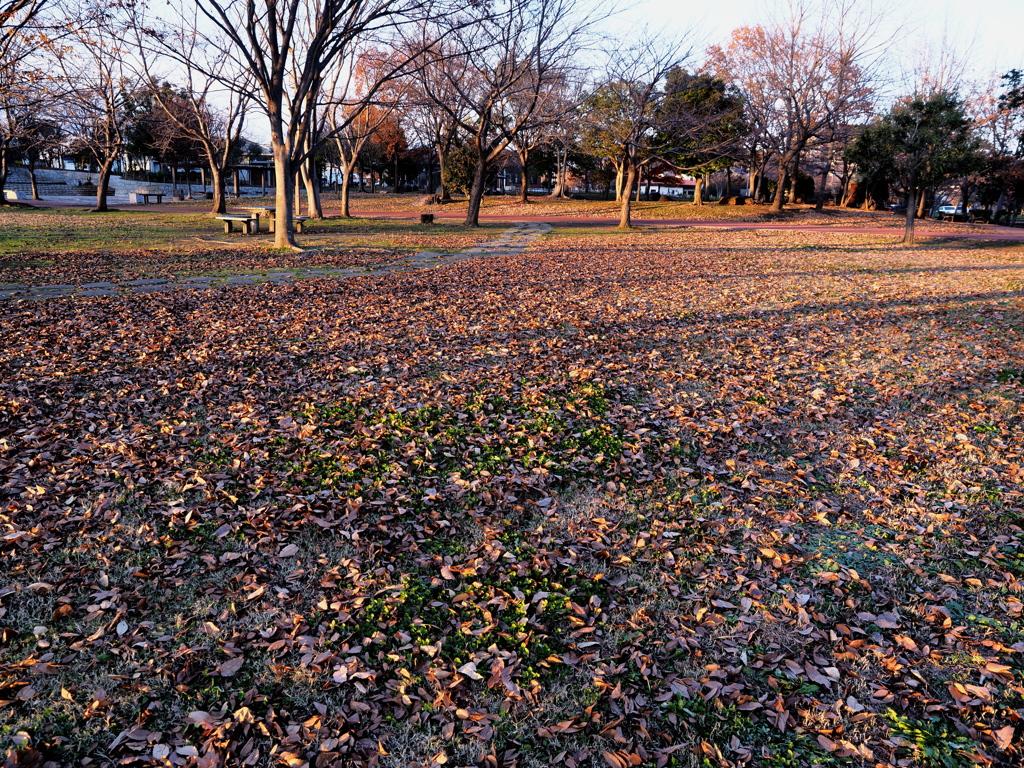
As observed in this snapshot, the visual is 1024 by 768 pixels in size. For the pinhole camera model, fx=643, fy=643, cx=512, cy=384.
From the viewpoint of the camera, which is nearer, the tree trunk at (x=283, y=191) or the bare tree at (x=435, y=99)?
the tree trunk at (x=283, y=191)

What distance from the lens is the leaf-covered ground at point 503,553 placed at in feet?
8.28

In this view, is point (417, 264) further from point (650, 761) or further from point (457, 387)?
point (650, 761)

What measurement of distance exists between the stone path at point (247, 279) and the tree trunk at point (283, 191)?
11.2 ft

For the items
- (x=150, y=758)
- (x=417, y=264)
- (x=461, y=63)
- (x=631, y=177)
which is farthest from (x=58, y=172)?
(x=150, y=758)

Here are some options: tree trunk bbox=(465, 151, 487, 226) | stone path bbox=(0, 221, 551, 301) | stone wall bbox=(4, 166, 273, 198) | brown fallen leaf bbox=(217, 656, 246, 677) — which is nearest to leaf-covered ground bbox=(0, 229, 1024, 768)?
brown fallen leaf bbox=(217, 656, 246, 677)

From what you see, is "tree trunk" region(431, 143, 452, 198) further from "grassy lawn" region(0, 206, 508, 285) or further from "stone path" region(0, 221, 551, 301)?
"stone path" region(0, 221, 551, 301)

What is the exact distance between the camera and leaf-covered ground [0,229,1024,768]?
252cm

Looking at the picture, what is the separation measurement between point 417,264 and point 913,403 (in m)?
11.4

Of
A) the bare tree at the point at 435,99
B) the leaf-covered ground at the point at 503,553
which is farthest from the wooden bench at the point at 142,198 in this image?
the leaf-covered ground at the point at 503,553

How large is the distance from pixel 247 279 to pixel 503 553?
1039 cm

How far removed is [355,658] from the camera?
2830 mm

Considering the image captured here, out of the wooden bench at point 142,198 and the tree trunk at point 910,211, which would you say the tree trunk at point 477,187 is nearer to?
the tree trunk at point 910,211

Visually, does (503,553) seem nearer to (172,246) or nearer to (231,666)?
(231,666)

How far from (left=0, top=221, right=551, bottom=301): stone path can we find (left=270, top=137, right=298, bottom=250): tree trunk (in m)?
3.42
